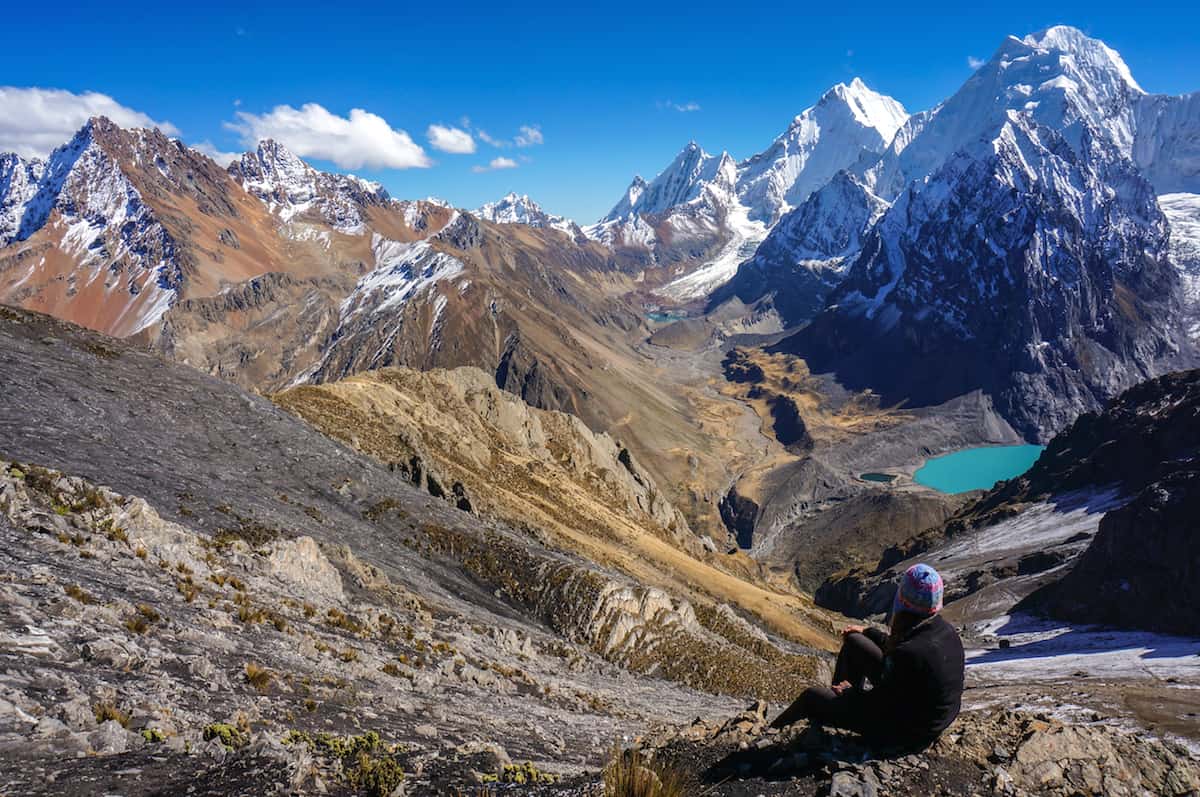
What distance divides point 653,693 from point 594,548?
72.0ft

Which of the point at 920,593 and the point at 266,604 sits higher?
the point at 920,593

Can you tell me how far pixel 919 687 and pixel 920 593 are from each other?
4.21ft

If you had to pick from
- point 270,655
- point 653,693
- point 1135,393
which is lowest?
point 653,693

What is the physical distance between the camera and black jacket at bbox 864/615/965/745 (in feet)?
28.8

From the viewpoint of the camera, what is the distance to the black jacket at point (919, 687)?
8781mm

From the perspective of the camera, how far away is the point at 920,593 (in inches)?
346

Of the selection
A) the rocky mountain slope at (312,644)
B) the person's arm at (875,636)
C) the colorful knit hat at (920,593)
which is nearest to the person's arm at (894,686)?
the colorful knit hat at (920,593)

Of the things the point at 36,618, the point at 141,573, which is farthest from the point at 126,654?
the point at 141,573

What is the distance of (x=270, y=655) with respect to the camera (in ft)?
46.0

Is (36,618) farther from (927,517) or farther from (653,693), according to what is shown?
(927,517)

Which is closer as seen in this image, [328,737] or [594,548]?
[328,737]

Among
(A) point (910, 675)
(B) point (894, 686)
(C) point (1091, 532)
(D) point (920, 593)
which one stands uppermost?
(C) point (1091, 532)

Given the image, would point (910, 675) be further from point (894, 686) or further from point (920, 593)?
point (920, 593)

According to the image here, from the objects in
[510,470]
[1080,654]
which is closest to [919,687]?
[510,470]
